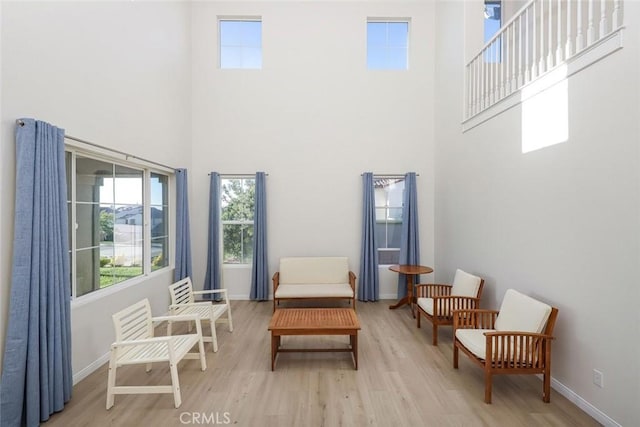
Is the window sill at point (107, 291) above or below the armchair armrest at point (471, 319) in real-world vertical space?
above

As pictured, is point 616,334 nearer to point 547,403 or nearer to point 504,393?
point 547,403

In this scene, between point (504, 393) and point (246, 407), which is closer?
point (246, 407)

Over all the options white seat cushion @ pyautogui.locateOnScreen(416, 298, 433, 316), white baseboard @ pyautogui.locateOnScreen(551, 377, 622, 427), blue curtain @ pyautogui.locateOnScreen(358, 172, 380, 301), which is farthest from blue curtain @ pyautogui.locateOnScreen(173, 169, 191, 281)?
white baseboard @ pyautogui.locateOnScreen(551, 377, 622, 427)

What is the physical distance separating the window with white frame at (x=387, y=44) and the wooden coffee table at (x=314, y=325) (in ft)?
13.9

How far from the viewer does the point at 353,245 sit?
16.9 feet

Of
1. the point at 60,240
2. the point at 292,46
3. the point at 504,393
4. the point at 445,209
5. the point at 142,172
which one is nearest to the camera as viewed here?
the point at 60,240

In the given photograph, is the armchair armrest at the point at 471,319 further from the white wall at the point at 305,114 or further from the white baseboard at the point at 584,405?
the white wall at the point at 305,114

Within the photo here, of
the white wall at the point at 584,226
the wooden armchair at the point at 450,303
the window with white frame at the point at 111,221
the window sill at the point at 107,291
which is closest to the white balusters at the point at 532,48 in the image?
the white wall at the point at 584,226

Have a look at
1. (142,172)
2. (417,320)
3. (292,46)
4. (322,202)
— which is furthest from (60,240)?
(292,46)

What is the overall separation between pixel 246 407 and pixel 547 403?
2352mm

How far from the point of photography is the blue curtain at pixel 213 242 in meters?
4.94

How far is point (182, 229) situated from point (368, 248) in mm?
2945

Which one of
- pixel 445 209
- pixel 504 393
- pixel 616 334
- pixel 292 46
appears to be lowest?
pixel 504 393

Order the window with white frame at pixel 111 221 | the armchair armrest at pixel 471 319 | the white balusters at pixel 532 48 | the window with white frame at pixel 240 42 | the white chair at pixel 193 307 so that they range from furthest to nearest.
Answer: the window with white frame at pixel 240 42
the white chair at pixel 193 307
the armchair armrest at pixel 471 319
the window with white frame at pixel 111 221
the white balusters at pixel 532 48
